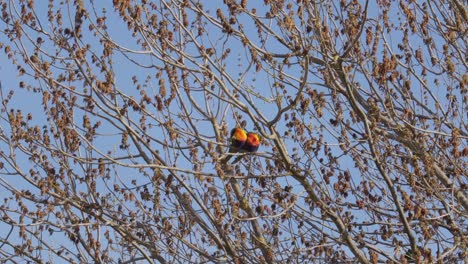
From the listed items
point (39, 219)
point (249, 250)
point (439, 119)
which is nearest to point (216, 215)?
point (249, 250)

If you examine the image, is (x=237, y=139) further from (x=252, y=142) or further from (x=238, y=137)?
(x=252, y=142)

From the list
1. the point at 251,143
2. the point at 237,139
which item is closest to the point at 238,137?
the point at 237,139

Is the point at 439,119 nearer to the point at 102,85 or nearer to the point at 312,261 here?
the point at 312,261

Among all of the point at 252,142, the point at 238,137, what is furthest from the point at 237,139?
the point at 252,142

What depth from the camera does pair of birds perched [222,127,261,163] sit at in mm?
7656

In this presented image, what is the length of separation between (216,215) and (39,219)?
1632 mm

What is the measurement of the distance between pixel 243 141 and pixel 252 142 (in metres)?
0.11

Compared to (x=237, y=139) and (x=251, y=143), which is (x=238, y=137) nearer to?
(x=237, y=139)

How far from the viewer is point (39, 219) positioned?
7898 mm

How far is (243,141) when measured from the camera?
7727mm

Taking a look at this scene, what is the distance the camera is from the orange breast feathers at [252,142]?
25.2 feet

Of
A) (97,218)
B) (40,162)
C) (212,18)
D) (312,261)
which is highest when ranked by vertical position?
(212,18)

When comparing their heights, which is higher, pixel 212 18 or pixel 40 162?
pixel 212 18

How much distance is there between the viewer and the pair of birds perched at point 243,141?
766 centimetres
